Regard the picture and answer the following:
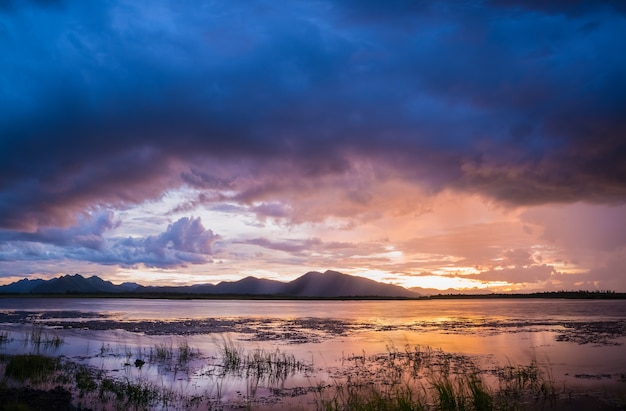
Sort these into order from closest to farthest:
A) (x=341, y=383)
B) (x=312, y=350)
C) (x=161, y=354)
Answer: (x=341, y=383), (x=161, y=354), (x=312, y=350)

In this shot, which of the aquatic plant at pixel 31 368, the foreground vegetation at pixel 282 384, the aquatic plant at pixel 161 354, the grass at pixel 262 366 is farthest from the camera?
the aquatic plant at pixel 161 354

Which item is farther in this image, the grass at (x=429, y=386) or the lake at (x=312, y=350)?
the lake at (x=312, y=350)

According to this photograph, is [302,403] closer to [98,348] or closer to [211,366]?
[211,366]

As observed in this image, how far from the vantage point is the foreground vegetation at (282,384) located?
16.9 m

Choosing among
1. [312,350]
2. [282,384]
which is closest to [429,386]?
[282,384]

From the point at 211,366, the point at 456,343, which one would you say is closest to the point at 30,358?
the point at 211,366

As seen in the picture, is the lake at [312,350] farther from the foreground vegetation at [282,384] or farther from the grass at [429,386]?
the grass at [429,386]

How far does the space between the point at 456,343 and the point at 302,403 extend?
25.3 meters

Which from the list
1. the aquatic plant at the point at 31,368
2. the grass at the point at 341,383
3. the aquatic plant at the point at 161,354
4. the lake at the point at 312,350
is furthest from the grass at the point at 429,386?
the aquatic plant at the point at 31,368

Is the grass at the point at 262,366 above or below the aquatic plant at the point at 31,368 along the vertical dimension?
below

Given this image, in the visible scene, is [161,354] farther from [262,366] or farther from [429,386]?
[429,386]

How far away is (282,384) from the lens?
76.5 feet

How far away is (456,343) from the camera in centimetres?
4084

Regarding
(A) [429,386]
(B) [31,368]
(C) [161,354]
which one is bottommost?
(C) [161,354]
